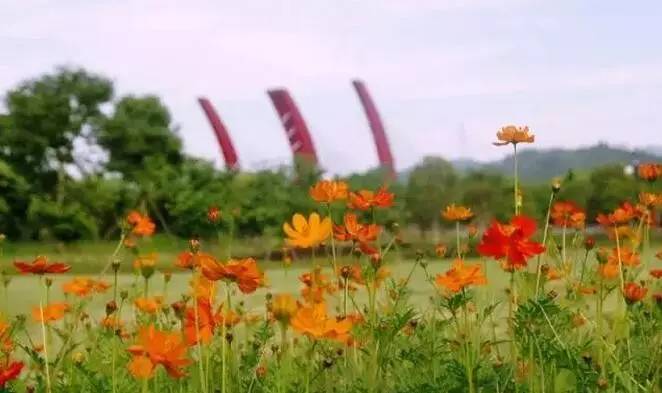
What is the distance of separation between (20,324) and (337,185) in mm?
712

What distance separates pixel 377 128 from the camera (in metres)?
12.8

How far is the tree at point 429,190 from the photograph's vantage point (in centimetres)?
974

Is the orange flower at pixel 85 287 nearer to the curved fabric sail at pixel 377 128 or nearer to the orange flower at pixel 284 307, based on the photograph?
the orange flower at pixel 284 307

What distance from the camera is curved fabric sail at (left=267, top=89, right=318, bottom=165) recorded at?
1211cm

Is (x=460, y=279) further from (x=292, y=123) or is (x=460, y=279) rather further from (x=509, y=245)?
(x=292, y=123)

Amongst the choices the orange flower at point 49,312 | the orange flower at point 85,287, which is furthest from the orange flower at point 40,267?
the orange flower at point 85,287

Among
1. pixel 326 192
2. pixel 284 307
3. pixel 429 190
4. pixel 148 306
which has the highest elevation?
pixel 326 192

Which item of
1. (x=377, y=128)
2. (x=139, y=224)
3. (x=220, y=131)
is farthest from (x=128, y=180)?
(x=139, y=224)

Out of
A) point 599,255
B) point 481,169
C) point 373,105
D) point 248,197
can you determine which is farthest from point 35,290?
point 373,105

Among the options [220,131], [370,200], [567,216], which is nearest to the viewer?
[370,200]

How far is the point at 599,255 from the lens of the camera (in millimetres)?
1765

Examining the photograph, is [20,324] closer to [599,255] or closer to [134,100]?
[599,255]

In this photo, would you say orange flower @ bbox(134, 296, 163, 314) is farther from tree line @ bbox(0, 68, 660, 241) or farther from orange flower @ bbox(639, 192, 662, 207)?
tree line @ bbox(0, 68, 660, 241)

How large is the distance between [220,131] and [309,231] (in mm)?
12001
